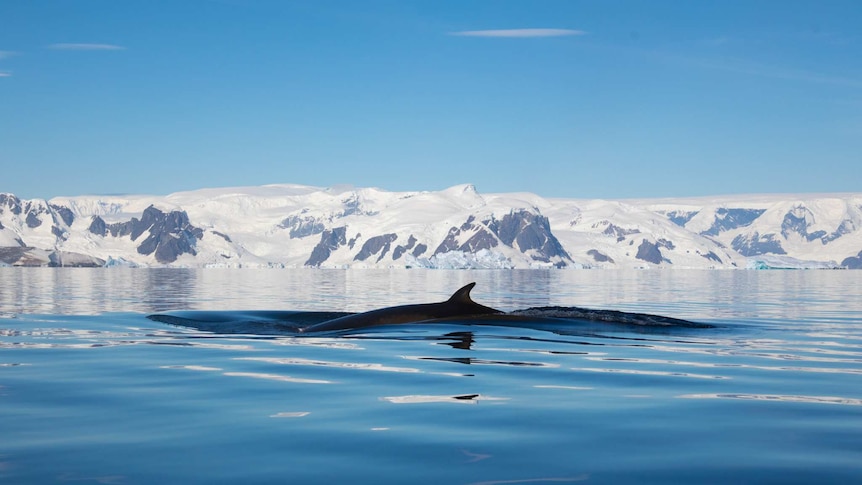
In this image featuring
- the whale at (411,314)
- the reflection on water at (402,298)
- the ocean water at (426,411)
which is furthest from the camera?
the reflection on water at (402,298)

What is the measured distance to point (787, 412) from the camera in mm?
10289

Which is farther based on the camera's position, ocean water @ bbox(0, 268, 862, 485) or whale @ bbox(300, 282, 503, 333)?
whale @ bbox(300, 282, 503, 333)

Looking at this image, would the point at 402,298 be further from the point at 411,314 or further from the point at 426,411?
the point at 426,411

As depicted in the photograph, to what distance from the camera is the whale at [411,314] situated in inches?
910

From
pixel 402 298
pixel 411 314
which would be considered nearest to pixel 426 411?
pixel 411 314

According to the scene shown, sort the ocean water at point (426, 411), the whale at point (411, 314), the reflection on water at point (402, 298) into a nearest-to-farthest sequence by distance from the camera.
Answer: the ocean water at point (426, 411), the whale at point (411, 314), the reflection on water at point (402, 298)

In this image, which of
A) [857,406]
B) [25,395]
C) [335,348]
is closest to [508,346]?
[335,348]

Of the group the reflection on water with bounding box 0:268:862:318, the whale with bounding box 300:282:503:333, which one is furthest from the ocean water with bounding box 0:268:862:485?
the reflection on water with bounding box 0:268:862:318

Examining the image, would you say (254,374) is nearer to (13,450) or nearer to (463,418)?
(463,418)

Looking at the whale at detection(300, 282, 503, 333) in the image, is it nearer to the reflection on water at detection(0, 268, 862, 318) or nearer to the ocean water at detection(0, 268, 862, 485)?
the ocean water at detection(0, 268, 862, 485)

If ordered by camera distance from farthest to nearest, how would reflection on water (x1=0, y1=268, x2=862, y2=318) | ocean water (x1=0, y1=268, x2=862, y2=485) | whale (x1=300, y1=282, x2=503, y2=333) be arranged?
1. reflection on water (x1=0, y1=268, x2=862, y2=318)
2. whale (x1=300, y1=282, x2=503, y2=333)
3. ocean water (x1=0, y1=268, x2=862, y2=485)

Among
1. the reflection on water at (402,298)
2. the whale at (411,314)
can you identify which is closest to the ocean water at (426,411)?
the whale at (411,314)

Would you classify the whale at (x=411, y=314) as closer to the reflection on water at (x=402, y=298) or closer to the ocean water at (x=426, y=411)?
the ocean water at (x=426, y=411)

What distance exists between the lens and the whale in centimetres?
2312
